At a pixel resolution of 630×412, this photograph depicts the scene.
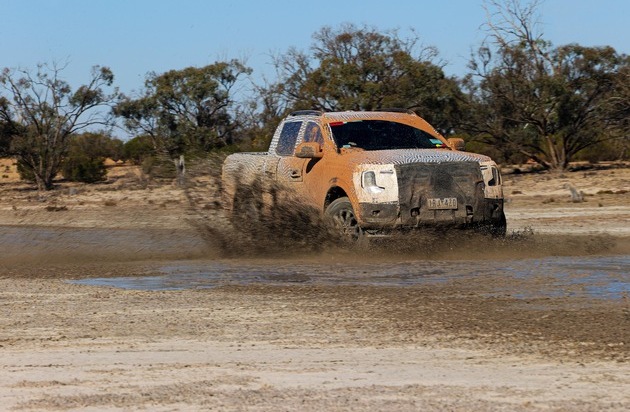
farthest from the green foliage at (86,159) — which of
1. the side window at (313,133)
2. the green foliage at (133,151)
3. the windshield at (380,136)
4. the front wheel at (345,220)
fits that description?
the front wheel at (345,220)

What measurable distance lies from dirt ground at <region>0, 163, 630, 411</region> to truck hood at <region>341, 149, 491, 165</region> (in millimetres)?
986

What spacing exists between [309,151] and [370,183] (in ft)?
4.05

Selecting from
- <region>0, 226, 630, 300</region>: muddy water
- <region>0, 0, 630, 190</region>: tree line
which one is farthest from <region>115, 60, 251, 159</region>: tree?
<region>0, 226, 630, 300</region>: muddy water

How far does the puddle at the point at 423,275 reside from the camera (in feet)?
34.6

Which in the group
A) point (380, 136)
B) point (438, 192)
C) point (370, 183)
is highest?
point (380, 136)

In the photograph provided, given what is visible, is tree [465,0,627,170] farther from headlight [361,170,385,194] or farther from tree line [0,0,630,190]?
headlight [361,170,385,194]

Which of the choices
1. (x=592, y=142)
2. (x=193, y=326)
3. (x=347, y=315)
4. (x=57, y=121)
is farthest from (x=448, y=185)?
(x=57, y=121)

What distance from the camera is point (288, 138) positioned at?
50.4 feet

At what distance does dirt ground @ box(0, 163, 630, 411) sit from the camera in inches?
235

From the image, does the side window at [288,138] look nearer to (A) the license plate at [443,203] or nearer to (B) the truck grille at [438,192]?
(B) the truck grille at [438,192]

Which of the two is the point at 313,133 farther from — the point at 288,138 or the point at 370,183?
the point at 370,183

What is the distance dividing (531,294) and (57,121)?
131 feet

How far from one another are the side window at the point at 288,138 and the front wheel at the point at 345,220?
168cm

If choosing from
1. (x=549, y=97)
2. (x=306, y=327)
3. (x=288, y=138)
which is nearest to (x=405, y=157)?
(x=288, y=138)
